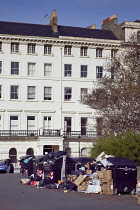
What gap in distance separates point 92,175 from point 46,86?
41.2 m

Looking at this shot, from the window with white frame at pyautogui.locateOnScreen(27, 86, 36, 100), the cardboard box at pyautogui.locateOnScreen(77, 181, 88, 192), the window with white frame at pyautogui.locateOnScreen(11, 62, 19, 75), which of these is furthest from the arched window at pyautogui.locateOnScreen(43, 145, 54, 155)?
the cardboard box at pyautogui.locateOnScreen(77, 181, 88, 192)

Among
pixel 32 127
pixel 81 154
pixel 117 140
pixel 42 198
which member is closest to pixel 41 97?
pixel 32 127

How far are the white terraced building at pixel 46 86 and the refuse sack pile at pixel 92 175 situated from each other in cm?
3558

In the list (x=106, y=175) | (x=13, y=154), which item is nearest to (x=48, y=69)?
(x=13, y=154)

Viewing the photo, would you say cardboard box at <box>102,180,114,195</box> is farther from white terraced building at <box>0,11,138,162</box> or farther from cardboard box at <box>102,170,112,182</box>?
white terraced building at <box>0,11,138,162</box>

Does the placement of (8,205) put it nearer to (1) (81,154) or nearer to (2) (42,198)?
(2) (42,198)

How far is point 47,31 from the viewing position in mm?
69562

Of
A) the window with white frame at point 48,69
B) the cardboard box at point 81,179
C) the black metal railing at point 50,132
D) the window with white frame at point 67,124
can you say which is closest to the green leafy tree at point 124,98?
the cardboard box at point 81,179

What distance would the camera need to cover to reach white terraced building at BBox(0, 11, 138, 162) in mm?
65688

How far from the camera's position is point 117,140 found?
108ft

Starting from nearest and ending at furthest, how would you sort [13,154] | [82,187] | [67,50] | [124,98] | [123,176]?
[123,176] < [82,187] < [124,98] < [13,154] < [67,50]

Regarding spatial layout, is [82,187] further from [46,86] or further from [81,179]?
[46,86]

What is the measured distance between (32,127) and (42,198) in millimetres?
44422

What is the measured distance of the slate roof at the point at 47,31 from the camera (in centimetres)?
6738
